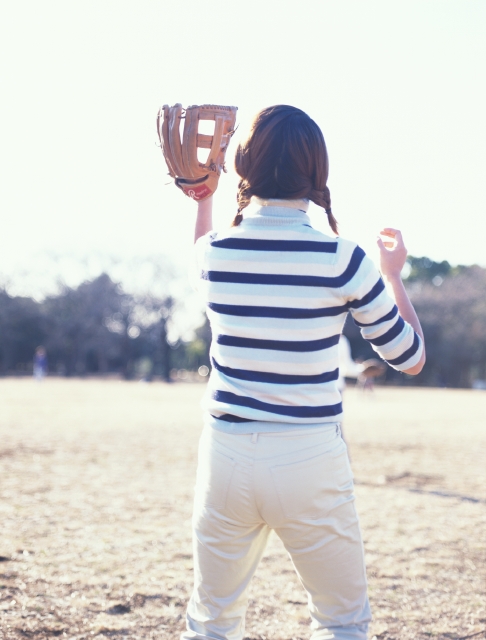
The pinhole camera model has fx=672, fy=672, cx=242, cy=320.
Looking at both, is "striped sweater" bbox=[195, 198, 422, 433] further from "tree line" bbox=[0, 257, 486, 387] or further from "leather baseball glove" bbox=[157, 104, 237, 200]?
→ "tree line" bbox=[0, 257, 486, 387]

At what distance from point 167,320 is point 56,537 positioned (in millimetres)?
47510

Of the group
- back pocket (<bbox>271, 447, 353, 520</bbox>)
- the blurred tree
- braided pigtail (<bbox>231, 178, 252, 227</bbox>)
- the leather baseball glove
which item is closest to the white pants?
back pocket (<bbox>271, 447, 353, 520</bbox>)

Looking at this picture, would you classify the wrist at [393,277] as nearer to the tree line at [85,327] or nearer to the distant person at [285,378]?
the distant person at [285,378]

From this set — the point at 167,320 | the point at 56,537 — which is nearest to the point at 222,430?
the point at 56,537

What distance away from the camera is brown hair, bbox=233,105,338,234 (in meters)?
1.74

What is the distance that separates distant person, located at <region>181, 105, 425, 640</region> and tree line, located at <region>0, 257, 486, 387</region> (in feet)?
142

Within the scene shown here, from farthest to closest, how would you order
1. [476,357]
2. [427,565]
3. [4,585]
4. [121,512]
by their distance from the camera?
[476,357] → [121,512] → [427,565] → [4,585]

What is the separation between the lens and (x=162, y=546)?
4.44 m

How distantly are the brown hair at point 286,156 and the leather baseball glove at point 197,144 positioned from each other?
40 cm

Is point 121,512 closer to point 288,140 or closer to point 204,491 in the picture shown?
point 204,491

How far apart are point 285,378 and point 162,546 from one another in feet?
10.2

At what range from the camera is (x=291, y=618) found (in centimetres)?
323

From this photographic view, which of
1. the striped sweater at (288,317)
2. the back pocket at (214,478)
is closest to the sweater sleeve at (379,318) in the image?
the striped sweater at (288,317)

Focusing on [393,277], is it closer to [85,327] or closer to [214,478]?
[214,478]
